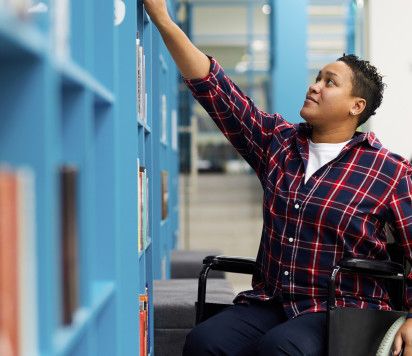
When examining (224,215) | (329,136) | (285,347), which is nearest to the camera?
(285,347)

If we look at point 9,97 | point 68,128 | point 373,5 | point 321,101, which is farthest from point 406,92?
point 9,97

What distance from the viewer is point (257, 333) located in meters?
2.40

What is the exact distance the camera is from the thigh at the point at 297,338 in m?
2.18

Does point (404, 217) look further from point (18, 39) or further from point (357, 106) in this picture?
point (18, 39)

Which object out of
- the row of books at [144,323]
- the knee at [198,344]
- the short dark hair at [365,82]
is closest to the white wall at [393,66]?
the short dark hair at [365,82]

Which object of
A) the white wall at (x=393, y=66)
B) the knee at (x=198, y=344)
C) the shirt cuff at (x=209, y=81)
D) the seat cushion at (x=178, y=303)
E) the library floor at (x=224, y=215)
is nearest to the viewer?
the knee at (x=198, y=344)

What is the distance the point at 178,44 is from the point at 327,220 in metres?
0.69

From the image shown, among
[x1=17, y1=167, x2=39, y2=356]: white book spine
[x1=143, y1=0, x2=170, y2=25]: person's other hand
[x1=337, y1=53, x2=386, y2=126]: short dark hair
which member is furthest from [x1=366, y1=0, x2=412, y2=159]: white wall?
[x1=17, y1=167, x2=39, y2=356]: white book spine

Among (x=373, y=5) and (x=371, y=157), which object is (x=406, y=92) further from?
(x=371, y=157)

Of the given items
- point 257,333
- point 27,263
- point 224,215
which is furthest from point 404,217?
point 224,215

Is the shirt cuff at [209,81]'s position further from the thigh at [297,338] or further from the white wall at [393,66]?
the white wall at [393,66]

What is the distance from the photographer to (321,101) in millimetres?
2555

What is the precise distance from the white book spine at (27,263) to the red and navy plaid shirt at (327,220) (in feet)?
4.56

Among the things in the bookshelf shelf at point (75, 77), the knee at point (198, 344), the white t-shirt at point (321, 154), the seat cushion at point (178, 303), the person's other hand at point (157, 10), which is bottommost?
the seat cushion at point (178, 303)
